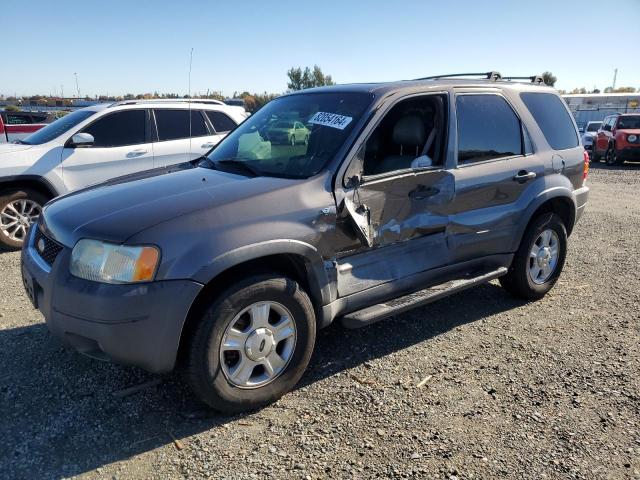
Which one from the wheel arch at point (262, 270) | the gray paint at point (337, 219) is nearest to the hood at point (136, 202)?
the gray paint at point (337, 219)

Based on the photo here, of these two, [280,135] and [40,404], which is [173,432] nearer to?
[40,404]

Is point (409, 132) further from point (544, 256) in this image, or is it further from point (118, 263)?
point (118, 263)

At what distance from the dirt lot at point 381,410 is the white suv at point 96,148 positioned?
246 centimetres

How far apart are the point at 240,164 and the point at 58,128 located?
171 inches

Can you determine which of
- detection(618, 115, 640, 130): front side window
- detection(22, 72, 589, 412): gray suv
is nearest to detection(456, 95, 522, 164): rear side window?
detection(22, 72, 589, 412): gray suv

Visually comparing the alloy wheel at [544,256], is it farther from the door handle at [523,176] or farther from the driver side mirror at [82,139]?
the driver side mirror at [82,139]

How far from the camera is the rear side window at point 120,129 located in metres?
6.96

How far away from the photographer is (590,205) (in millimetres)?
10281

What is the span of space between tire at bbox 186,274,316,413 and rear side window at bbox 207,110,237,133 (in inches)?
209

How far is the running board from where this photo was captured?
133 inches

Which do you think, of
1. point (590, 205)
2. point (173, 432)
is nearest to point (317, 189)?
point (173, 432)

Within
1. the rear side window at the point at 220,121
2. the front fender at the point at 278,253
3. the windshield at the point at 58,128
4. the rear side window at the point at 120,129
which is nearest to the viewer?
the front fender at the point at 278,253

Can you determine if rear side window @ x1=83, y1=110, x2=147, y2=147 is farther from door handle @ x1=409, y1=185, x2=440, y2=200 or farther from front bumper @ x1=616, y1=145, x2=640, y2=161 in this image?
front bumper @ x1=616, y1=145, x2=640, y2=161

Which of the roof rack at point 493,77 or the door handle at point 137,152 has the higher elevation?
the roof rack at point 493,77
